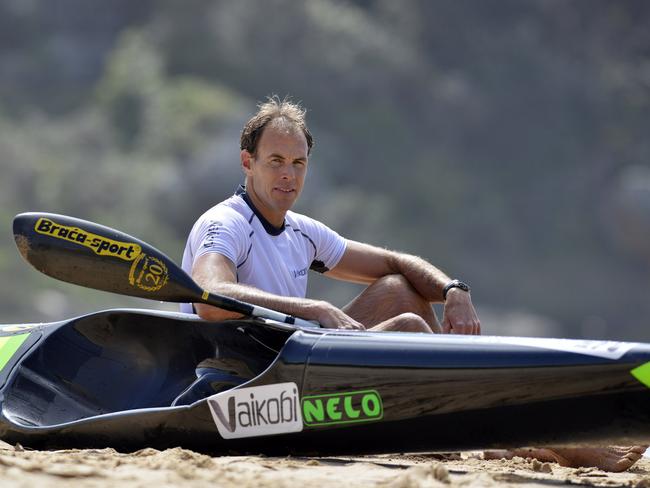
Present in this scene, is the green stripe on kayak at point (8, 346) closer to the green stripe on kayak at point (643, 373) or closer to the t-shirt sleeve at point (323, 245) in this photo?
the t-shirt sleeve at point (323, 245)

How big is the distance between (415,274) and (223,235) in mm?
1101

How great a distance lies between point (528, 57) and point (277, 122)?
2589 cm

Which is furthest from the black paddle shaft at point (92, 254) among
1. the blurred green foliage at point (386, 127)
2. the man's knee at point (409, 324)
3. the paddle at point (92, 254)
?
the blurred green foliage at point (386, 127)

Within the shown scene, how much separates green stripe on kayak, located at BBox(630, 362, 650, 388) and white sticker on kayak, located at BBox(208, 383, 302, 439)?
1.26 metres

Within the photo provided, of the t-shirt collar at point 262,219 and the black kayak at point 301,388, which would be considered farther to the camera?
the t-shirt collar at point 262,219

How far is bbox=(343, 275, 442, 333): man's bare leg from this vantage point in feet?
18.8

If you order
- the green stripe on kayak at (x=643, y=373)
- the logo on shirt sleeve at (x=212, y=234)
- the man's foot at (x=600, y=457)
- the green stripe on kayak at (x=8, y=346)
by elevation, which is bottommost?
the man's foot at (x=600, y=457)

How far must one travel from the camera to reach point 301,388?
178 inches

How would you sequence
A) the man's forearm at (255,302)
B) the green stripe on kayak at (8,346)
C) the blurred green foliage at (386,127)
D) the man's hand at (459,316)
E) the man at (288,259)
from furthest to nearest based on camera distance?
the blurred green foliage at (386,127), the man's hand at (459,316), the green stripe on kayak at (8,346), the man at (288,259), the man's forearm at (255,302)

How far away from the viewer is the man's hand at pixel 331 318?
16.0 ft

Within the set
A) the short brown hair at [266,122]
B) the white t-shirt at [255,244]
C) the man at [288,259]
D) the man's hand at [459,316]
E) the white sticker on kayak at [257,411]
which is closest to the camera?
the white sticker on kayak at [257,411]

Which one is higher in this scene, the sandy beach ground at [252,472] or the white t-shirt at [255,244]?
the white t-shirt at [255,244]

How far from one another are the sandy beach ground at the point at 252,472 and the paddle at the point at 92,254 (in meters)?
0.75

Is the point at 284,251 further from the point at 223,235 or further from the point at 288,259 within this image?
the point at 223,235
